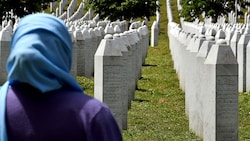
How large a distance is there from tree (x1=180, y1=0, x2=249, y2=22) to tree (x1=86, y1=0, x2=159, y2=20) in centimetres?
188

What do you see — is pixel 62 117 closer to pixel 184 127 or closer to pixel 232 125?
pixel 232 125

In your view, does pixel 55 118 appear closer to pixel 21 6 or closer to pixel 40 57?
pixel 40 57

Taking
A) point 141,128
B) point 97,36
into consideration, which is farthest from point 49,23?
point 97,36

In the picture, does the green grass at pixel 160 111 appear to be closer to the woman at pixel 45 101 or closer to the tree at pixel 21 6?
the woman at pixel 45 101

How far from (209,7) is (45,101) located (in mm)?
36249

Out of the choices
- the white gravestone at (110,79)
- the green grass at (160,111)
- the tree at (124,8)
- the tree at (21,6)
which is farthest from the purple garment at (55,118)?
the tree at (124,8)

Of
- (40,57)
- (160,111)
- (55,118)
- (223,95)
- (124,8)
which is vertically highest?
(124,8)

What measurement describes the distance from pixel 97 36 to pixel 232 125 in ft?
38.0

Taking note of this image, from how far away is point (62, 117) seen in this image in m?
2.71

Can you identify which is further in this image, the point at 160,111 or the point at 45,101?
the point at 160,111

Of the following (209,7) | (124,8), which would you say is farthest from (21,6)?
(209,7)

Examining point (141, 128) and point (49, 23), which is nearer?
point (49, 23)

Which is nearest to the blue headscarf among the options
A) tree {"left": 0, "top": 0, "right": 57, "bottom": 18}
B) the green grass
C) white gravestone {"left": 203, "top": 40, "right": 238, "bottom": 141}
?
white gravestone {"left": 203, "top": 40, "right": 238, "bottom": 141}

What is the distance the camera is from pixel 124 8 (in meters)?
38.4
